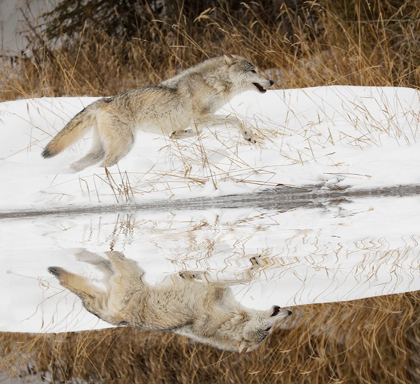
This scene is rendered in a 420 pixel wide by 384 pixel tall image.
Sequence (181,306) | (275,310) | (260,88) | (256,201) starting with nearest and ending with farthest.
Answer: (275,310), (181,306), (256,201), (260,88)

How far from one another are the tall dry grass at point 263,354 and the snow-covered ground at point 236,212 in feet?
0.72

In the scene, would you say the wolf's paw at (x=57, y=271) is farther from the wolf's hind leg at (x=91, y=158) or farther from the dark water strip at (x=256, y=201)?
the wolf's hind leg at (x=91, y=158)

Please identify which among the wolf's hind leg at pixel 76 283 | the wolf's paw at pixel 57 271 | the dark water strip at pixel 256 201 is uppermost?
the wolf's paw at pixel 57 271

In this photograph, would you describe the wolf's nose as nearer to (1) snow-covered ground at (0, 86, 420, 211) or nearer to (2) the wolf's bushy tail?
(1) snow-covered ground at (0, 86, 420, 211)

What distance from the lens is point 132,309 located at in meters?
2.86

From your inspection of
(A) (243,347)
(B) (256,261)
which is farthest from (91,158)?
(A) (243,347)

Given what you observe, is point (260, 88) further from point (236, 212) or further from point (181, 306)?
point (181, 306)

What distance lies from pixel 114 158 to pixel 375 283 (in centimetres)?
421

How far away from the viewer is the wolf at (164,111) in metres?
6.74

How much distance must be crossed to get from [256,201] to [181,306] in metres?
3.45

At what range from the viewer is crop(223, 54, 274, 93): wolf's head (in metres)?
7.33

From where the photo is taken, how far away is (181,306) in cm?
287

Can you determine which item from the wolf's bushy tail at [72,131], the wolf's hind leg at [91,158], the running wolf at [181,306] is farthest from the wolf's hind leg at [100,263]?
the wolf's hind leg at [91,158]

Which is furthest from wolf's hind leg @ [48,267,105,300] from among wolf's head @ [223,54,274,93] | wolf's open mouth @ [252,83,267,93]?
wolf's open mouth @ [252,83,267,93]
